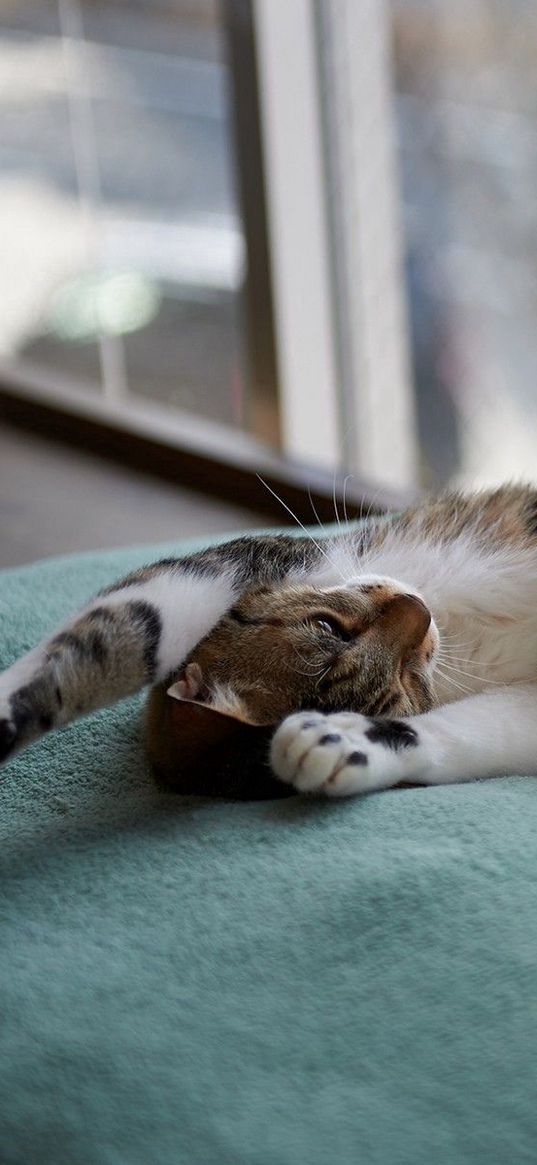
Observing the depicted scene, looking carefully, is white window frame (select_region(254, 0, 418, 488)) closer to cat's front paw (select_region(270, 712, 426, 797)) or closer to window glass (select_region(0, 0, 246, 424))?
window glass (select_region(0, 0, 246, 424))

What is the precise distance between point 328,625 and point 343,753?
6.2 inches

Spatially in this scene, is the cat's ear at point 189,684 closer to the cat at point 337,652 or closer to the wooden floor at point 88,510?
the cat at point 337,652

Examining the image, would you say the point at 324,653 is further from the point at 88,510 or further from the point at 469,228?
the point at 469,228

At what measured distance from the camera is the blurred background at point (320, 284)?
2576 mm

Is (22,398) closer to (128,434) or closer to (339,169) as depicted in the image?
(128,434)

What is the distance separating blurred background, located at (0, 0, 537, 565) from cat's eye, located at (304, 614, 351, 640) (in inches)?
40.2

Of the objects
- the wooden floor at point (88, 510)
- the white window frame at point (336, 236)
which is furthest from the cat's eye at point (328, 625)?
the white window frame at point (336, 236)

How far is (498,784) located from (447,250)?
1846mm

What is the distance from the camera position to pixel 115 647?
45.1 inches

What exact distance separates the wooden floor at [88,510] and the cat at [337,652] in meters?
1.04

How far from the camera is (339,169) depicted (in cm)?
271

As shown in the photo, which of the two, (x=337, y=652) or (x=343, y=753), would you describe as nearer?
(x=343, y=753)

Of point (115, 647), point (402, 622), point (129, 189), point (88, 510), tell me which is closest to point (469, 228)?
point (88, 510)

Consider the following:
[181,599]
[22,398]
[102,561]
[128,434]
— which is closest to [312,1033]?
[181,599]
